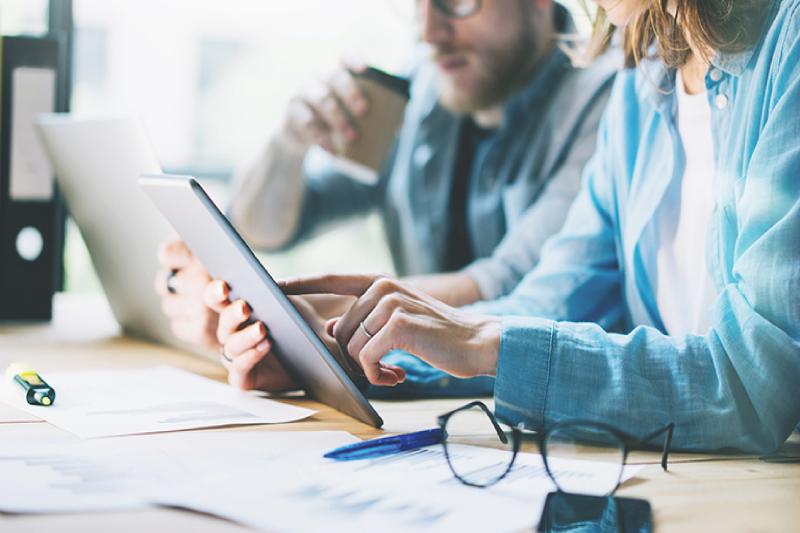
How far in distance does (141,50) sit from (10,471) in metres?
5.91

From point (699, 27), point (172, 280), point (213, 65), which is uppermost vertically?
point (699, 27)

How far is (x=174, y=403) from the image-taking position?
97 cm

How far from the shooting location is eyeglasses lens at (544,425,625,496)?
69cm

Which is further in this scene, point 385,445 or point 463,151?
point 463,151

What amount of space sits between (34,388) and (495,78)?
1278 millimetres

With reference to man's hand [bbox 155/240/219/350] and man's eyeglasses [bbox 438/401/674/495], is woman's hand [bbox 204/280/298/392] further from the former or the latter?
man's eyeglasses [bbox 438/401/674/495]

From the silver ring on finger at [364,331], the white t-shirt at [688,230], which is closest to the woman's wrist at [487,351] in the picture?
the silver ring on finger at [364,331]

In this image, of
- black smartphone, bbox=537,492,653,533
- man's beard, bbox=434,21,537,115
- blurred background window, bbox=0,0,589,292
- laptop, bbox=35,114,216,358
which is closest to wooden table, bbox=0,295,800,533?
black smartphone, bbox=537,492,653,533

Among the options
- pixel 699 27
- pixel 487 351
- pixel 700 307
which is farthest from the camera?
pixel 700 307

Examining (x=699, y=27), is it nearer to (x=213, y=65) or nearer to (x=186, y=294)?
(x=186, y=294)

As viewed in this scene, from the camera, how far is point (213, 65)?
6.44 metres

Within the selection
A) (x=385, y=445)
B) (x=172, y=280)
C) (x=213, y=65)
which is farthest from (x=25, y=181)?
(x=213, y=65)

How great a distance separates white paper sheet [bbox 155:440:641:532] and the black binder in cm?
102

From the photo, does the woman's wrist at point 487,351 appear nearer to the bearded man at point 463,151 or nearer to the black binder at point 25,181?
the bearded man at point 463,151
